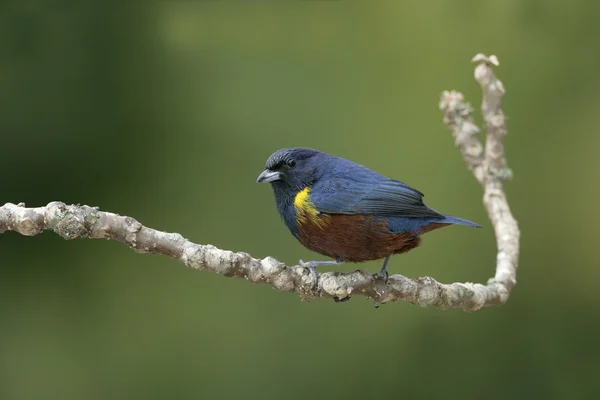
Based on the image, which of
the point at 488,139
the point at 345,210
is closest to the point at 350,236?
the point at 345,210

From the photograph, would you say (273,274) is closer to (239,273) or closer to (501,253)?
(239,273)

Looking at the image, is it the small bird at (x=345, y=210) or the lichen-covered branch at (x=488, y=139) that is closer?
the small bird at (x=345, y=210)

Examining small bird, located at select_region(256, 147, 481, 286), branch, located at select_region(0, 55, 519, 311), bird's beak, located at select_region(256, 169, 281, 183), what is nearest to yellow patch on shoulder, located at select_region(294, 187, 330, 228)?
small bird, located at select_region(256, 147, 481, 286)

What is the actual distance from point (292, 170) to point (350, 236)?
440 millimetres

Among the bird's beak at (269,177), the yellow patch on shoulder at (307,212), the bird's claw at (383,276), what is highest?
the bird's beak at (269,177)

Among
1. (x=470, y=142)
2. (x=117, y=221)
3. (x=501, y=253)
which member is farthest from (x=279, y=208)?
(x=470, y=142)

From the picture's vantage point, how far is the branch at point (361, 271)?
246 cm

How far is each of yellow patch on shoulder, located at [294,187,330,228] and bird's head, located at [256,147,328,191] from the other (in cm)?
6

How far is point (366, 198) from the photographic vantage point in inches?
130

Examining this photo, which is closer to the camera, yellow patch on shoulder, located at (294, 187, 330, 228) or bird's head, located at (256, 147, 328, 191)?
yellow patch on shoulder, located at (294, 187, 330, 228)

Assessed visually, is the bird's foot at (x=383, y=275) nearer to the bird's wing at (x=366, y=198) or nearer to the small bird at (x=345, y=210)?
the small bird at (x=345, y=210)

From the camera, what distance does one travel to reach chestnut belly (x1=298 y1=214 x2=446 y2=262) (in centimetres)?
323

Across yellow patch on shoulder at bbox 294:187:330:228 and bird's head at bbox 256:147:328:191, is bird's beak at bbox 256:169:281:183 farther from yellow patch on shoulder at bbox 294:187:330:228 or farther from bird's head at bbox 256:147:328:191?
yellow patch on shoulder at bbox 294:187:330:228

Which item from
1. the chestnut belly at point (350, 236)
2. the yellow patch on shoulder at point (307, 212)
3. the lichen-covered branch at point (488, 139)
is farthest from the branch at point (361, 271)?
the yellow patch on shoulder at point (307, 212)
